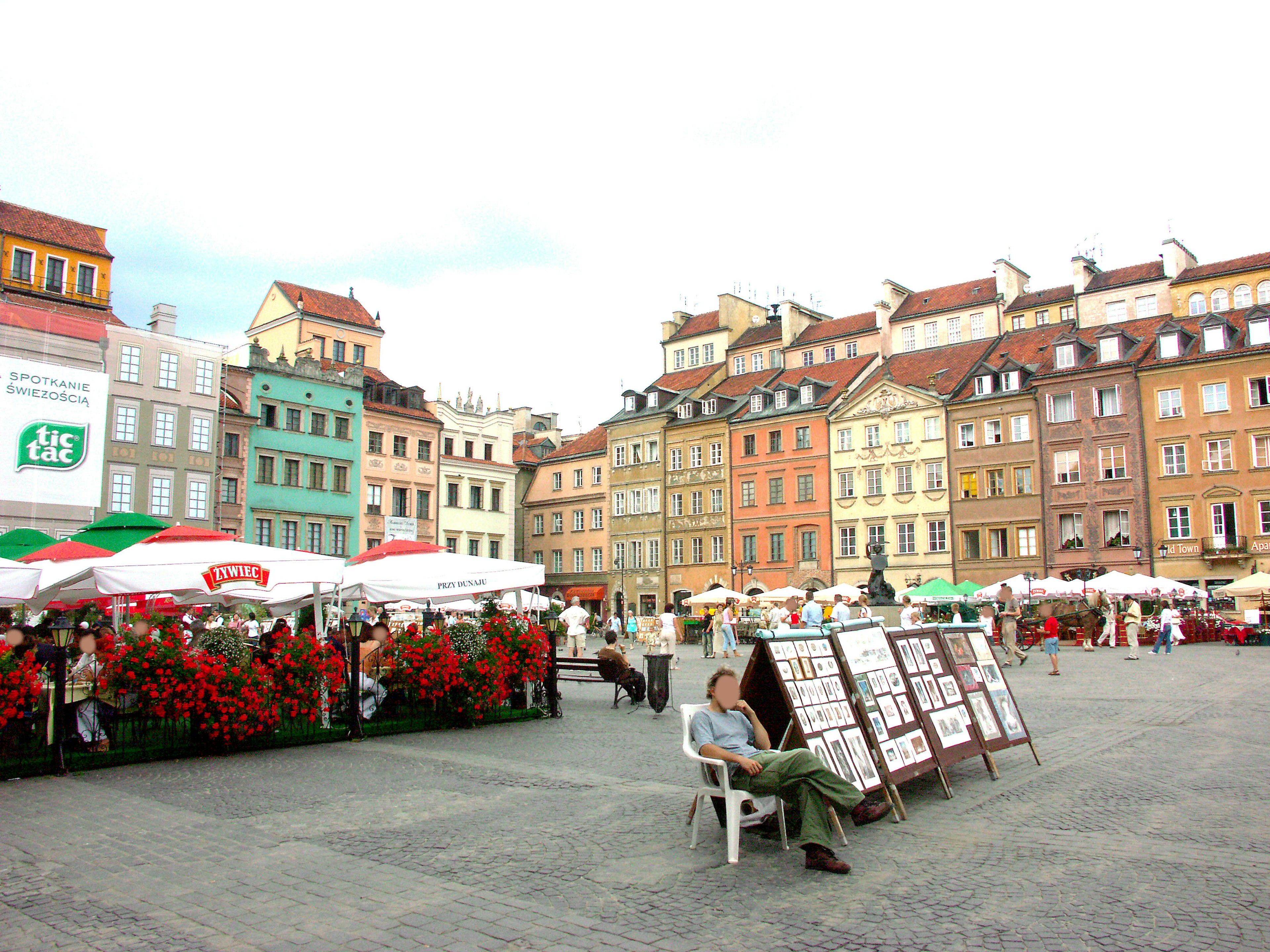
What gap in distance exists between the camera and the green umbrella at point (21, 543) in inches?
698

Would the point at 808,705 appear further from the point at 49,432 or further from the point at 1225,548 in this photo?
the point at 1225,548

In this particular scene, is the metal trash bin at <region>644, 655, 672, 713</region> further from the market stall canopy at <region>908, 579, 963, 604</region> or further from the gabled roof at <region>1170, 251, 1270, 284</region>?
the gabled roof at <region>1170, 251, 1270, 284</region>

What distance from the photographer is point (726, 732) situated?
7.27 metres

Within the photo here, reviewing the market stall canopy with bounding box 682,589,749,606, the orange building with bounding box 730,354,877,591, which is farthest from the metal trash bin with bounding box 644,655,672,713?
the orange building with bounding box 730,354,877,591

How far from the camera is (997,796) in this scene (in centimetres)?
890

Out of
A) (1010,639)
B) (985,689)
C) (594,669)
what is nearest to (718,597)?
(1010,639)

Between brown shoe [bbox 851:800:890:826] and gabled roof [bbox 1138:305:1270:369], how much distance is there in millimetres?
42873

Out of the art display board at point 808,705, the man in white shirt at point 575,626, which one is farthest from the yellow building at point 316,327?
the art display board at point 808,705

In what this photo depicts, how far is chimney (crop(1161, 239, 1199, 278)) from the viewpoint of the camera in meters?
47.8

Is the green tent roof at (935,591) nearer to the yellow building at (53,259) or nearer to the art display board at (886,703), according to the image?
the art display board at (886,703)

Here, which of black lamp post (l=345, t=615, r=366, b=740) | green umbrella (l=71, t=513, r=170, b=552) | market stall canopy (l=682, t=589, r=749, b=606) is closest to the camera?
black lamp post (l=345, t=615, r=366, b=740)

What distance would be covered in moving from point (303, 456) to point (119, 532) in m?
35.5

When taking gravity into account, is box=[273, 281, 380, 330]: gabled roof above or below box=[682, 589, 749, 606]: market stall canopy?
above

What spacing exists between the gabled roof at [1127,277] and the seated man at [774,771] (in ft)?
157
